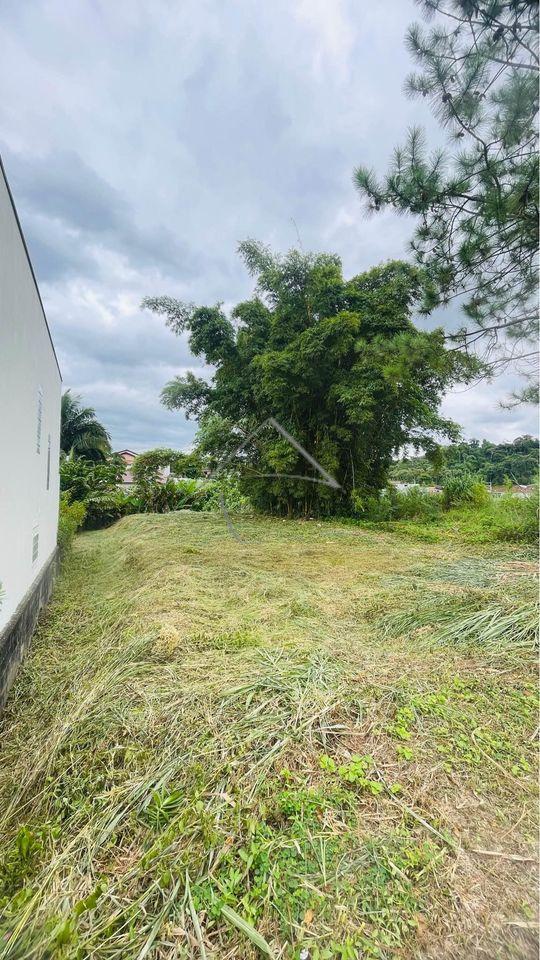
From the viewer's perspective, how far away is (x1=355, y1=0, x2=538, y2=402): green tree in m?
2.23

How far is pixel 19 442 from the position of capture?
93.4 inches

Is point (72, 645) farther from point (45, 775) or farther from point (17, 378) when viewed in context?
point (17, 378)

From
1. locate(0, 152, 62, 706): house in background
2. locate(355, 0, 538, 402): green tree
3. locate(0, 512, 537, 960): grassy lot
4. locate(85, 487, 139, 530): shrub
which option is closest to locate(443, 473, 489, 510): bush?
locate(355, 0, 538, 402): green tree

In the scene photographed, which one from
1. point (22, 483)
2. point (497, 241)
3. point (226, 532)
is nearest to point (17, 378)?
point (22, 483)

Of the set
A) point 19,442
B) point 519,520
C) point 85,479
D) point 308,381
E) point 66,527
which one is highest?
point 308,381

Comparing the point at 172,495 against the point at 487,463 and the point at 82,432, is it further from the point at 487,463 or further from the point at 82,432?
the point at 487,463

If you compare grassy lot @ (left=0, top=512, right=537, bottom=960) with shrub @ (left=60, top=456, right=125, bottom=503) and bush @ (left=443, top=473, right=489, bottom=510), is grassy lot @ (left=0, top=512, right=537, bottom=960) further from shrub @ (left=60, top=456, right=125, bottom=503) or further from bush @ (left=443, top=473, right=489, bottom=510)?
shrub @ (left=60, top=456, right=125, bottom=503)

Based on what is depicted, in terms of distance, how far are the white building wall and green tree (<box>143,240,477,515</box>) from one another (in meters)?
4.39

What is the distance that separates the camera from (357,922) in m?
0.83

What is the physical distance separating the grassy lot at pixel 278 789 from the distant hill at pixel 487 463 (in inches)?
115

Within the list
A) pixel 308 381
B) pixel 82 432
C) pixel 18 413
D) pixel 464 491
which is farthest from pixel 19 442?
pixel 82 432

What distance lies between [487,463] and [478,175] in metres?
6.15

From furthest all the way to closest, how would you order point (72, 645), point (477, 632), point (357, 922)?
point (72, 645) → point (477, 632) → point (357, 922)

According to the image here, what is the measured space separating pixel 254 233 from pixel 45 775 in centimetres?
994
